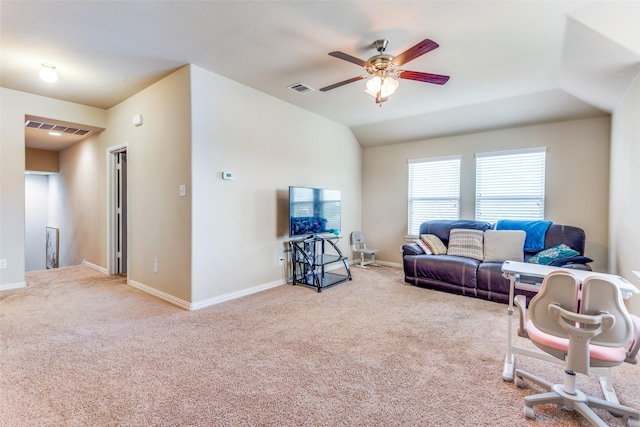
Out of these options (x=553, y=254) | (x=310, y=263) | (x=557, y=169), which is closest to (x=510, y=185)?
(x=557, y=169)

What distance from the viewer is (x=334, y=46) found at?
2.86m

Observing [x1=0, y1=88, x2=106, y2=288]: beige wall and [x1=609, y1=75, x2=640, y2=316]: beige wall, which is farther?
[x1=0, y1=88, x2=106, y2=288]: beige wall

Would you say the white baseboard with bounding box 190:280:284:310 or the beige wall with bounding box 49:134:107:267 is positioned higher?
the beige wall with bounding box 49:134:107:267

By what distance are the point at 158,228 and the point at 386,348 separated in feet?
10.0

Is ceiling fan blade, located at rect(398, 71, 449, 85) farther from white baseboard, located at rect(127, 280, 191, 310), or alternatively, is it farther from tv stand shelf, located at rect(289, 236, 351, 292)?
white baseboard, located at rect(127, 280, 191, 310)

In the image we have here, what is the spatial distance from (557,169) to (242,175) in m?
4.45

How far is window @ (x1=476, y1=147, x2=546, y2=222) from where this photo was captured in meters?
4.49

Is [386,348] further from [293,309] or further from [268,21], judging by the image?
[268,21]

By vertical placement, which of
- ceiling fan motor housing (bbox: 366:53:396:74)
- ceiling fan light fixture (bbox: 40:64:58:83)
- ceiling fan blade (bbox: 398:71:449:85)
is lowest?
ceiling fan blade (bbox: 398:71:449:85)

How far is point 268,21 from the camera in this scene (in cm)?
249

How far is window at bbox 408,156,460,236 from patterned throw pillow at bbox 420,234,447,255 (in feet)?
2.41

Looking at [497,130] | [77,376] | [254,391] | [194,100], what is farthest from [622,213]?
[77,376]

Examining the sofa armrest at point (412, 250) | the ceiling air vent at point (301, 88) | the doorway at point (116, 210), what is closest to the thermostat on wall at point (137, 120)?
the doorway at point (116, 210)

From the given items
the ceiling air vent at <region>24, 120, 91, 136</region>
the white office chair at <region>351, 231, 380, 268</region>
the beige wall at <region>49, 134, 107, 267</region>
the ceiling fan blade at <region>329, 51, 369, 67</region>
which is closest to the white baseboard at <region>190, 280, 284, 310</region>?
the white office chair at <region>351, 231, 380, 268</region>
